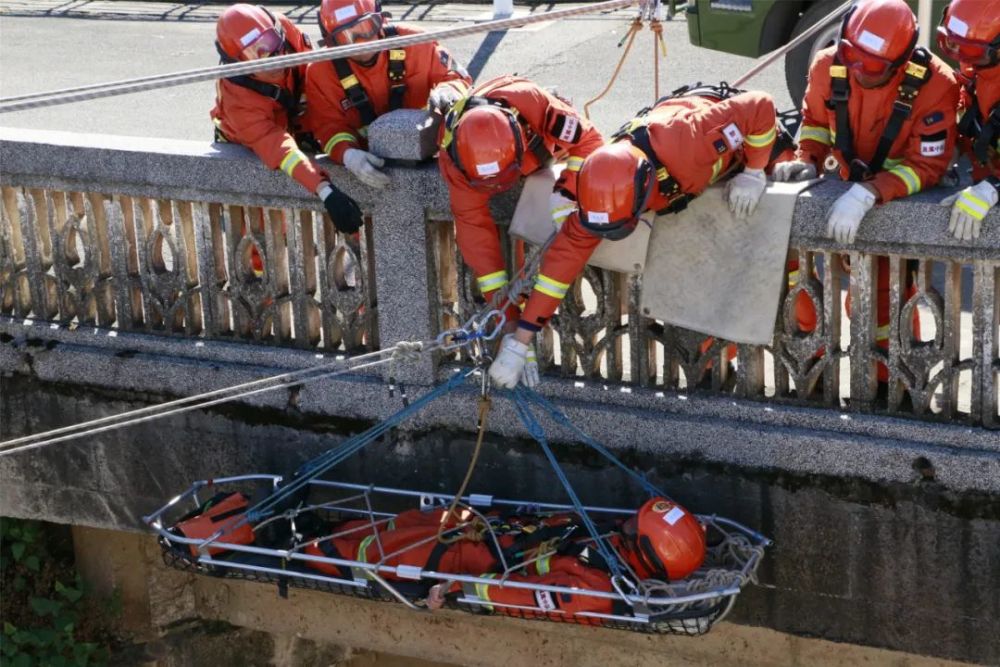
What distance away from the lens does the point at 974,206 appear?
5.81 metres

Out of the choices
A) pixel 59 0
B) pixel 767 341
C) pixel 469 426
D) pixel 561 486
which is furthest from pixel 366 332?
pixel 59 0

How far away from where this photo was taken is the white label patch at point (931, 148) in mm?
6184

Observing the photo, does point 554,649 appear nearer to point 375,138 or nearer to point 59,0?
point 375,138

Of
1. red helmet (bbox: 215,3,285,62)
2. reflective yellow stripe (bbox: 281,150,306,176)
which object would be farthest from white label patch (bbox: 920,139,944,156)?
red helmet (bbox: 215,3,285,62)

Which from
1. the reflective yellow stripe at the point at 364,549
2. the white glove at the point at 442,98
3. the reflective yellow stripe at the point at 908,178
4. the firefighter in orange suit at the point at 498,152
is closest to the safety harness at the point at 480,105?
the firefighter in orange suit at the point at 498,152

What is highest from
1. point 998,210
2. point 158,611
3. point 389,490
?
point 998,210

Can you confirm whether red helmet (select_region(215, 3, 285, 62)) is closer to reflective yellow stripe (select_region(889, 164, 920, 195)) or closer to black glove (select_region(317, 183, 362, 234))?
black glove (select_region(317, 183, 362, 234))

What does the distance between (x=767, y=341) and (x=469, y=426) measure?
4.79 feet

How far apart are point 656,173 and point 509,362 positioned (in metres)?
0.98

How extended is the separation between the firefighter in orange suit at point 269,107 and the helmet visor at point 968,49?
2502mm

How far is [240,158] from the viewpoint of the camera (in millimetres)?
7109

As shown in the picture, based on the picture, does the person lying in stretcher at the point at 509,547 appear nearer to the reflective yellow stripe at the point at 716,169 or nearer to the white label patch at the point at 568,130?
the reflective yellow stripe at the point at 716,169

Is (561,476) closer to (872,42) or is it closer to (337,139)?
(337,139)

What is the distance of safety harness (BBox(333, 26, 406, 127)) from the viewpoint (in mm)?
7215
